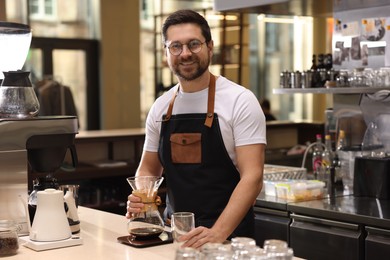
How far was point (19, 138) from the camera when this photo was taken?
2607 mm

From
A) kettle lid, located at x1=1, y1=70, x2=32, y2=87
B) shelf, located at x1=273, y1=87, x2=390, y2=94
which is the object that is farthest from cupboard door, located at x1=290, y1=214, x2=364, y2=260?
kettle lid, located at x1=1, y1=70, x2=32, y2=87

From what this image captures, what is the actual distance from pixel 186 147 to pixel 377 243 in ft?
3.76

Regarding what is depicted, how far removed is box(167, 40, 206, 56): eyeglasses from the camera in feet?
8.91

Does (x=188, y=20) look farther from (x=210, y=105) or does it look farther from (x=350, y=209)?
(x=350, y=209)

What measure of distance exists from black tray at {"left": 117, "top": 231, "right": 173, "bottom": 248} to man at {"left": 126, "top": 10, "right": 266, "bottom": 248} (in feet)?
0.91

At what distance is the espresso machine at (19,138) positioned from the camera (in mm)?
2594

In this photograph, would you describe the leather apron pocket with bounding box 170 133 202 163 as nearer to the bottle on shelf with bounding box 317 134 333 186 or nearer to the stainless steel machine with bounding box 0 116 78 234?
the stainless steel machine with bounding box 0 116 78 234

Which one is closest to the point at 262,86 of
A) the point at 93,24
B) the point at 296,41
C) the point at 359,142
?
the point at 296,41

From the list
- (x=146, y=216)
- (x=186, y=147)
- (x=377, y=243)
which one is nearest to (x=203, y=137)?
(x=186, y=147)

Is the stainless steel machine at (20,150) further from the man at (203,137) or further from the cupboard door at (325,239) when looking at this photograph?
the cupboard door at (325,239)

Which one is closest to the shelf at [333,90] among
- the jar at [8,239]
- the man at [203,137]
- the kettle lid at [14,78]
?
the man at [203,137]

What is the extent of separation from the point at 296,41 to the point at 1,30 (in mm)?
10513

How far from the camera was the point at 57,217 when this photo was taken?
243 centimetres

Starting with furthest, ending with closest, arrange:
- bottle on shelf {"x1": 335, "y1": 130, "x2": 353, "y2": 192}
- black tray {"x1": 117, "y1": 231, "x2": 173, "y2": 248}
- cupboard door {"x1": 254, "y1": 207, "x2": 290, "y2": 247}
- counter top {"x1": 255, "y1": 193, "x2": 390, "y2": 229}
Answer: bottle on shelf {"x1": 335, "y1": 130, "x2": 353, "y2": 192}, cupboard door {"x1": 254, "y1": 207, "x2": 290, "y2": 247}, counter top {"x1": 255, "y1": 193, "x2": 390, "y2": 229}, black tray {"x1": 117, "y1": 231, "x2": 173, "y2": 248}
